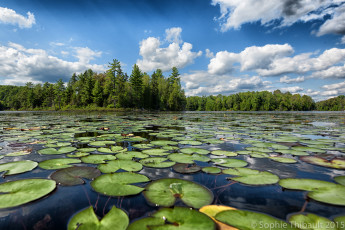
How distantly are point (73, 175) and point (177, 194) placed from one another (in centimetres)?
118

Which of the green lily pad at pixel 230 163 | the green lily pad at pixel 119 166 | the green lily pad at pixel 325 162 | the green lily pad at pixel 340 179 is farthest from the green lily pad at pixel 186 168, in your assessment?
the green lily pad at pixel 325 162

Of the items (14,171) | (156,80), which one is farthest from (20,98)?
(14,171)

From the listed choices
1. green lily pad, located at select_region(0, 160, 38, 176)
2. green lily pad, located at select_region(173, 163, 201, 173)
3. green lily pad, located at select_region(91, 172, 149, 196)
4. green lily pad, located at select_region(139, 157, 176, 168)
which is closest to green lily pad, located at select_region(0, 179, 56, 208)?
green lily pad, located at select_region(91, 172, 149, 196)

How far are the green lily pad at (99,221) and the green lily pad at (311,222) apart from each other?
107 centimetres

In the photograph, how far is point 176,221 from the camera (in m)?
1.05

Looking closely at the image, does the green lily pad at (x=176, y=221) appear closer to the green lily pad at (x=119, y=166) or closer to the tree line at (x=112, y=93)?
the green lily pad at (x=119, y=166)

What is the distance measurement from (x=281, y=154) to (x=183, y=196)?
225 centimetres

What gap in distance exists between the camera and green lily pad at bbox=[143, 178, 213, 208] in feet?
4.21

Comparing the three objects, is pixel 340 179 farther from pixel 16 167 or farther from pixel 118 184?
pixel 16 167

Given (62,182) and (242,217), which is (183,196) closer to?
(242,217)

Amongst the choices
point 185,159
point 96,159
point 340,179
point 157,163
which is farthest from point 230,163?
point 96,159

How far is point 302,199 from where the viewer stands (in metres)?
1.38

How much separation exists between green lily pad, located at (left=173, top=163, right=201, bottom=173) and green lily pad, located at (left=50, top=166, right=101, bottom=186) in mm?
901

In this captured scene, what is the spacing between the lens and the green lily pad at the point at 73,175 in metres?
1.65
